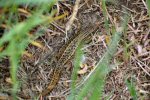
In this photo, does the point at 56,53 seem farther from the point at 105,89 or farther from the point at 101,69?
the point at 101,69

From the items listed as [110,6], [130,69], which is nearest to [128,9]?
[110,6]

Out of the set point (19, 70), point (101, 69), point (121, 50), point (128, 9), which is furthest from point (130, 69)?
point (101, 69)

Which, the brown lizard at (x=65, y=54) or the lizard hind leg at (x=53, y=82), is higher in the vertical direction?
the brown lizard at (x=65, y=54)

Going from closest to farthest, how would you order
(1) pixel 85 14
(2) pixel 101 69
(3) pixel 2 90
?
1. (2) pixel 101 69
2. (3) pixel 2 90
3. (1) pixel 85 14

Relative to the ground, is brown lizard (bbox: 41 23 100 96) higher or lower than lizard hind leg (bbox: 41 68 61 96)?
higher

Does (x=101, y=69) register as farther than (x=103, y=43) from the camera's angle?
No

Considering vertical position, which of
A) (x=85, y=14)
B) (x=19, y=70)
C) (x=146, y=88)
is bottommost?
(x=146, y=88)

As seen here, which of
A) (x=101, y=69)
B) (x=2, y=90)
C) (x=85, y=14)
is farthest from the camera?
(x=85, y=14)

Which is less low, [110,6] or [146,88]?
[110,6]

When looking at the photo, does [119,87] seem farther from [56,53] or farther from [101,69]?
[101,69]
